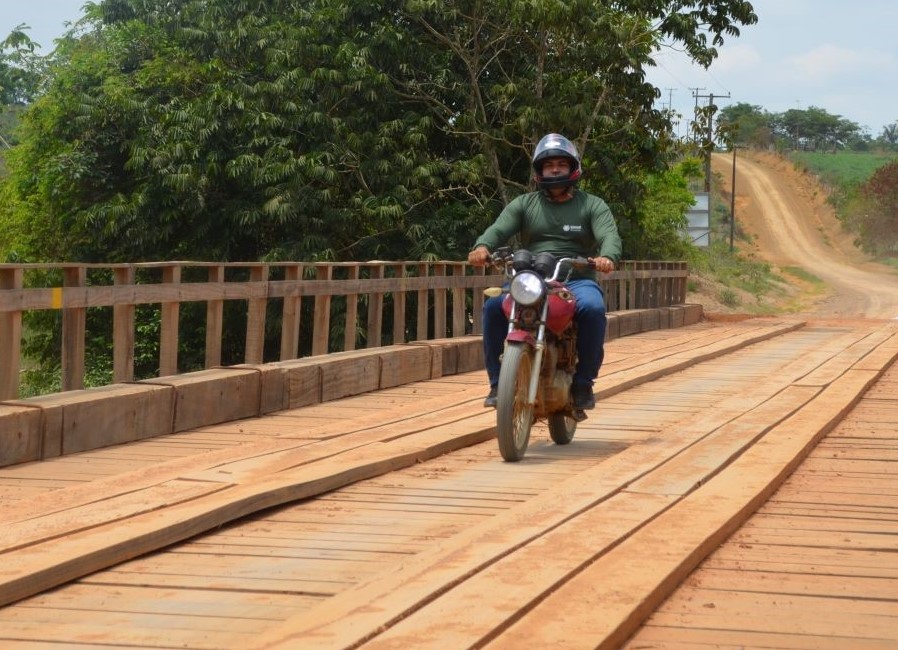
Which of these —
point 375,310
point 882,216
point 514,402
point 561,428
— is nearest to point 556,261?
point 514,402

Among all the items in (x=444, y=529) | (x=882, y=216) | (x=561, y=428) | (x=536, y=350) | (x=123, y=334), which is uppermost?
(x=882, y=216)

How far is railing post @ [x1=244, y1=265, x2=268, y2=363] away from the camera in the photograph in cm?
1080

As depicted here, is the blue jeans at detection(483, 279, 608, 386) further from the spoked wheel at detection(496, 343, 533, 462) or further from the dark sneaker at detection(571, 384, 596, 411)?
the spoked wheel at detection(496, 343, 533, 462)

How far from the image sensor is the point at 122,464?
7211mm

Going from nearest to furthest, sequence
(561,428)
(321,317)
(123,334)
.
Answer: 1. (561,428)
2. (123,334)
3. (321,317)

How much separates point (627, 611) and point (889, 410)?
6.61 meters

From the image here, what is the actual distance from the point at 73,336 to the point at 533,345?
272 centimetres

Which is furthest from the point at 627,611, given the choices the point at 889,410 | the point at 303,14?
the point at 303,14

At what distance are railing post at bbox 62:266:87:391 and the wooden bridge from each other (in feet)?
1.83

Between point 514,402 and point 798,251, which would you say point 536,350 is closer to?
point 514,402

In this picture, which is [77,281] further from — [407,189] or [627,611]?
[407,189]

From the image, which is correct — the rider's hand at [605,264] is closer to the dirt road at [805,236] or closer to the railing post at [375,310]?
the railing post at [375,310]

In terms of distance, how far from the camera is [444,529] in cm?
547

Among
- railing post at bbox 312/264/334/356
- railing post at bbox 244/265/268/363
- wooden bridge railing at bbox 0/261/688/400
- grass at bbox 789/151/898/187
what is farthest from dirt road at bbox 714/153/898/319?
railing post at bbox 244/265/268/363
